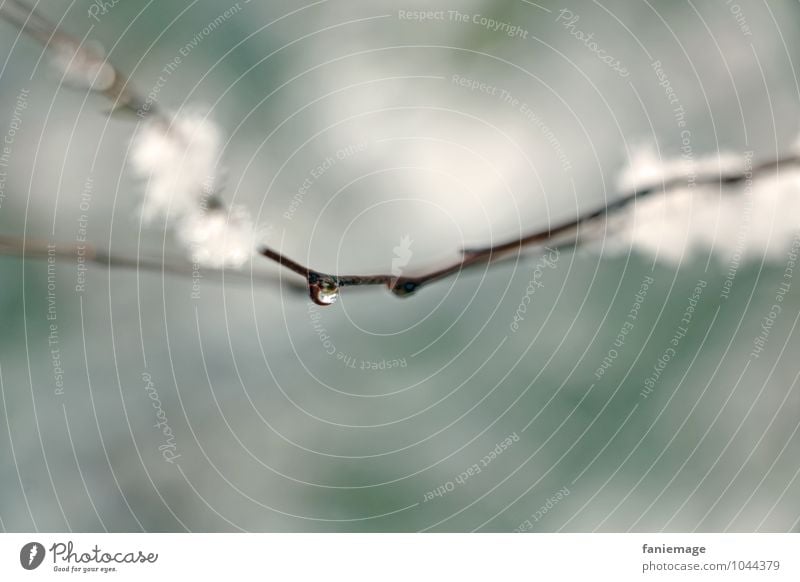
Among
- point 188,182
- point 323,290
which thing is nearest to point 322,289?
point 323,290

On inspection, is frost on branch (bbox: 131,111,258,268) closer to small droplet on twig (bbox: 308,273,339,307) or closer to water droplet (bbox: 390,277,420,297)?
small droplet on twig (bbox: 308,273,339,307)

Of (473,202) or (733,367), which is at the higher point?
(473,202)

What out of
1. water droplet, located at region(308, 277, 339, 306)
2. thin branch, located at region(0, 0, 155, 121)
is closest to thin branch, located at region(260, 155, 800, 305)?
water droplet, located at region(308, 277, 339, 306)

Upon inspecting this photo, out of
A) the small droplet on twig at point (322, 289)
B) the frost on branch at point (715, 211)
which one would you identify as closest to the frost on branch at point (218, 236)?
the small droplet on twig at point (322, 289)
